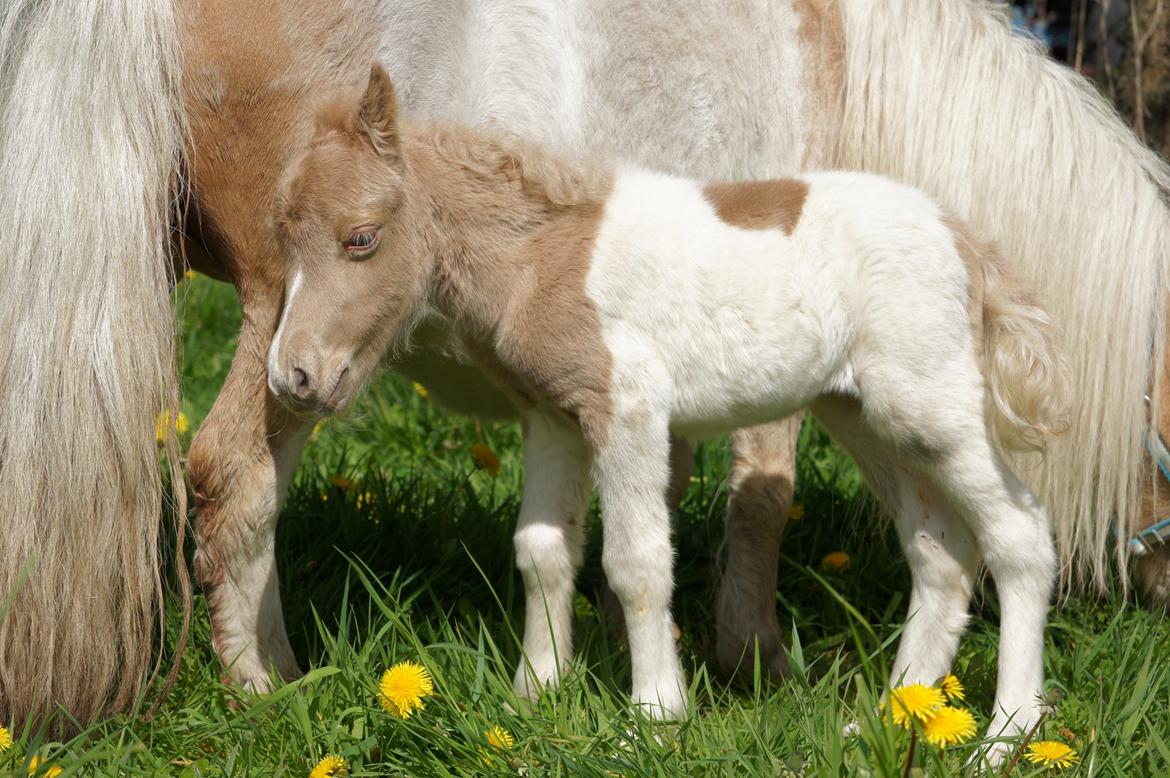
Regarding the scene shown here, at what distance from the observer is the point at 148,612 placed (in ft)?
8.85

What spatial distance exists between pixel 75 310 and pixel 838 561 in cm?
225

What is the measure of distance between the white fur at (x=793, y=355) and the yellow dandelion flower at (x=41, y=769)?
3.79 ft

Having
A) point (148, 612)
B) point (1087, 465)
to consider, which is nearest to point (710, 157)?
point (1087, 465)

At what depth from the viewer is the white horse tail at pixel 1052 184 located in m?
3.07

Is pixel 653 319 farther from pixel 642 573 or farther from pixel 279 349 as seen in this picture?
pixel 279 349

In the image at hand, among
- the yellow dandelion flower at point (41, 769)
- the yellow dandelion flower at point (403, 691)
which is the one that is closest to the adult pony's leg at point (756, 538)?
the yellow dandelion flower at point (403, 691)

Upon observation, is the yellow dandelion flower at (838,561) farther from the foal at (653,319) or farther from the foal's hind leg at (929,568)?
the foal at (653,319)

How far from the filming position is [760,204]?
2592 mm

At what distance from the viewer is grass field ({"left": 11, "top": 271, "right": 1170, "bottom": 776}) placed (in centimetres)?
235

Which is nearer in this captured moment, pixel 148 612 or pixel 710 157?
pixel 148 612

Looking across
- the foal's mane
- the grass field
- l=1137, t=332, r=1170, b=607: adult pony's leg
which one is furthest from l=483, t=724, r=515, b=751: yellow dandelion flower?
l=1137, t=332, r=1170, b=607: adult pony's leg

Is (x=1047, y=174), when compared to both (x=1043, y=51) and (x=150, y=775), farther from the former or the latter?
(x=150, y=775)

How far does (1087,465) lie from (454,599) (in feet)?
5.77

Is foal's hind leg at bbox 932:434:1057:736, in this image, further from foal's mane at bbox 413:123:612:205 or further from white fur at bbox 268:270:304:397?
white fur at bbox 268:270:304:397
